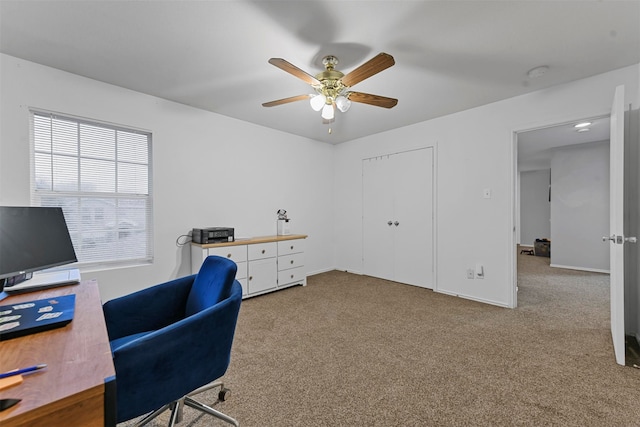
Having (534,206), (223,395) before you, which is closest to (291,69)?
(223,395)

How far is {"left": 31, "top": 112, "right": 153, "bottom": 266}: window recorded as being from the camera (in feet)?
8.14

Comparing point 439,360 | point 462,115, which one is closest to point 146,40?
point 439,360

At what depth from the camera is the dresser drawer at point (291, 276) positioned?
3.82 metres

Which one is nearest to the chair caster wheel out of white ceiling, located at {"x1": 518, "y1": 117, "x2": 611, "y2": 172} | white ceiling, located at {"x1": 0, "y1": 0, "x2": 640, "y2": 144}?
white ceiling, located at {"x1": 0, "y1": 0, "x2": 640, "y2": 144}

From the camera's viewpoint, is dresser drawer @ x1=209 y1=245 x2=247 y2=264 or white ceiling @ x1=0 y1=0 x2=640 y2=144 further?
dresser drawer @ x1=209 y1=245 x2=247 y2=264

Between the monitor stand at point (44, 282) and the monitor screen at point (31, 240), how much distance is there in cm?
11

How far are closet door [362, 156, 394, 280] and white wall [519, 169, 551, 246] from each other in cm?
560

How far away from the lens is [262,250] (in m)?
3.61

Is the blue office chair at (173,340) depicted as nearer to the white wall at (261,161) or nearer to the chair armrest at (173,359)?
the chair armrest at (173,359)

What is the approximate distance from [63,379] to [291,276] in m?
3.28

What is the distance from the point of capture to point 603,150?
4.85 metres

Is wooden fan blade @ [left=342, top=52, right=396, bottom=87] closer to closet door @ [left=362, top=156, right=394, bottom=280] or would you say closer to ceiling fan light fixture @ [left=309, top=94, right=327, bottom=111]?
ceiling fan light fixture @ [left=309, top=94, right=327, bottom=111]

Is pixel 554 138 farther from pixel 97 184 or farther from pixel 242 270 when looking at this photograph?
pixel 97 184

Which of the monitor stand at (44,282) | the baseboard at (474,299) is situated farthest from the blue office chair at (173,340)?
the baseboard at (474,299)
